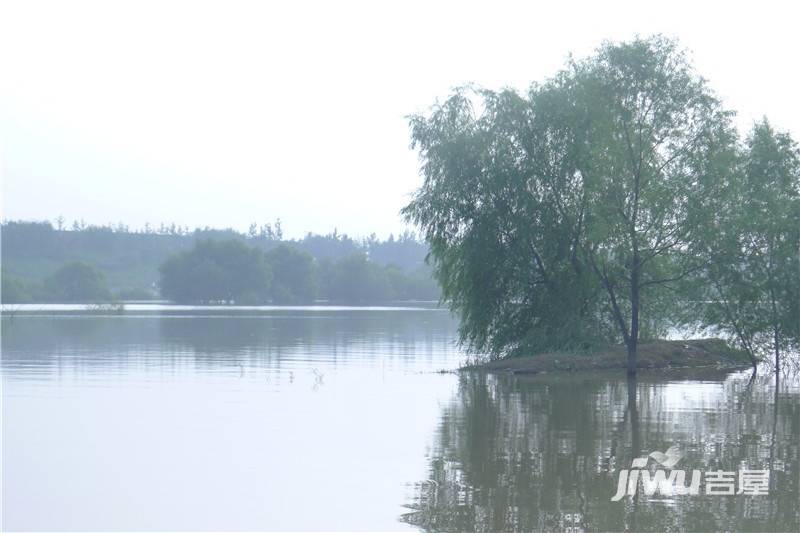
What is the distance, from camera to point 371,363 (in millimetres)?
39844

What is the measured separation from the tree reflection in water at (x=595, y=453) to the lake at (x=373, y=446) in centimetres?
5

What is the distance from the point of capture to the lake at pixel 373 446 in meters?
13.7

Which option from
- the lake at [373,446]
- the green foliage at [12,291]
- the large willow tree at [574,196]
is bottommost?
the lake at [373,446]

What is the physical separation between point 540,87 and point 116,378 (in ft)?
63.9

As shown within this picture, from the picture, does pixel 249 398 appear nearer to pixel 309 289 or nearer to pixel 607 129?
pixel 607 129

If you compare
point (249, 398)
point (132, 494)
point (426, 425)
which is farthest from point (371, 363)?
point (132, 494)

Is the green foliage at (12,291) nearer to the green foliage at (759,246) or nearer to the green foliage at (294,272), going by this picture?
the green foliage at (294,272)

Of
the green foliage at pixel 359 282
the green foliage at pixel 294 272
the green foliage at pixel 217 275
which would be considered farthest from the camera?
the green foliage at pixel 359 282

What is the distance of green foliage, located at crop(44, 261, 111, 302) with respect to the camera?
156 metres

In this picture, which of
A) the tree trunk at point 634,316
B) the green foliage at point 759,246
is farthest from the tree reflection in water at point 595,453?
the green foliage at point 759,246

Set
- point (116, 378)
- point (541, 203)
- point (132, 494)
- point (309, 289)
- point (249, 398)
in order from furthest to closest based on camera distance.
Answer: point (309, 289)
point (541, 203)
point (116, 378)
point (249, 398)
point (132, 494)

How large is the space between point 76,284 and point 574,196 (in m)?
128

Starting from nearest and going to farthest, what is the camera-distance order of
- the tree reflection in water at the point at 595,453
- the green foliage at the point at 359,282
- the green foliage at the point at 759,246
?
the tree reflection in water at the point at 595,453 → the green foliage at the point at 759,246 → the green foliage at the point at 359,282

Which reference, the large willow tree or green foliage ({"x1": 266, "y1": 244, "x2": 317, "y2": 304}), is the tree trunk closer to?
the large willow tree
